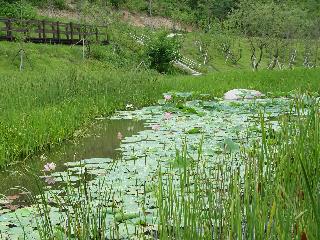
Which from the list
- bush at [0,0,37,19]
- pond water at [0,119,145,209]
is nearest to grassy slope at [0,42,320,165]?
pond water at [0,119,145,209]

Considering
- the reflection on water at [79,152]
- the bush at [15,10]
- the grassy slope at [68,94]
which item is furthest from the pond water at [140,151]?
the bush at [15,10]

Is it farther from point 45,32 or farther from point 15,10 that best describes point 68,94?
point 15,10

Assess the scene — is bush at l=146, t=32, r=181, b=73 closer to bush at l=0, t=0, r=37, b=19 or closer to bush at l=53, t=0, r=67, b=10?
bush at l=0, t=0, r=37, b=19

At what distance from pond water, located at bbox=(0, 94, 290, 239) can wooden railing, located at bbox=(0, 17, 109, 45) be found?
47.4 feet

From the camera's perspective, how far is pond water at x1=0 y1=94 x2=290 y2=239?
12.5 ft

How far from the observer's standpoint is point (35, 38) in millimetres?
25984

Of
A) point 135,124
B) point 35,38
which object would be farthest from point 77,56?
point 135,124

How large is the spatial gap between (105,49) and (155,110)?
17.8 m

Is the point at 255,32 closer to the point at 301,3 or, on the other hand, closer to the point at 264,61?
the point at 264,61

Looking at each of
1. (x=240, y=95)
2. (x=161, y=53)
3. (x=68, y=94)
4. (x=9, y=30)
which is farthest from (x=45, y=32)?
(x=240, y=95)

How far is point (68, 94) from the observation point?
1079 centimetres

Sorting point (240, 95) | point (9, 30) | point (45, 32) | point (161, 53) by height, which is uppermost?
point (9, 30)

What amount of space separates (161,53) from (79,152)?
20268mm

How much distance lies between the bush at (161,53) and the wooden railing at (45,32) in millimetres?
3471
